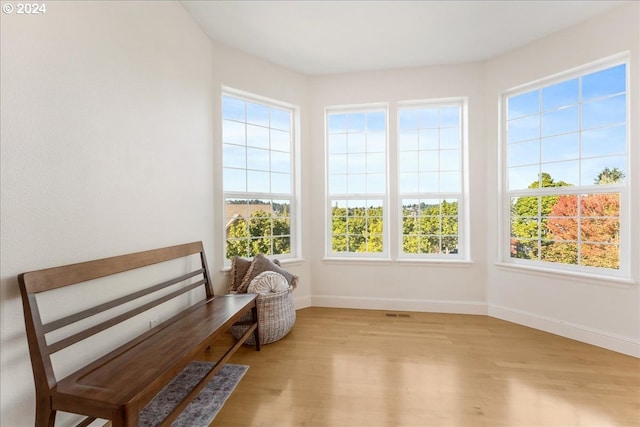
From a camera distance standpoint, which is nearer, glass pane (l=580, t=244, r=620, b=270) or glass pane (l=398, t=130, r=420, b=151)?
glass pane (l=580, t=244, r=620, b=270)

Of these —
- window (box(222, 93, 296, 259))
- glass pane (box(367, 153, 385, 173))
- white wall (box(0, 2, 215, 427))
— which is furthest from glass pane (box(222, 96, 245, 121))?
glass pane (box(367, 153, 385, 173))

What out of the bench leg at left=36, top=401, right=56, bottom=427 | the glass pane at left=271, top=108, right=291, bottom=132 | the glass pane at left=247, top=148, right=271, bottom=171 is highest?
the glass pane at left=271, top=108, right=291, bottom=132

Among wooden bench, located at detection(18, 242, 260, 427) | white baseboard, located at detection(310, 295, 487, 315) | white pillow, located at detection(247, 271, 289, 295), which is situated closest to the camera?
wooden bench, located at detection(18, 242, 260, 427)

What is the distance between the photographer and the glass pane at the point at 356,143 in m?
3.57

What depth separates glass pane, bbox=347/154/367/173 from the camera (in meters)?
3.57

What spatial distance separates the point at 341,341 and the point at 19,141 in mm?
2555

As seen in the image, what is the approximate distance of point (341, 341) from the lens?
8.50 feet

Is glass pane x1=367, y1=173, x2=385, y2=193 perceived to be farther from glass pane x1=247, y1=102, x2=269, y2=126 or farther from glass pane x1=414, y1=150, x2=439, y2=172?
glass pane x1=247, y1=102, x2=269, y2=126

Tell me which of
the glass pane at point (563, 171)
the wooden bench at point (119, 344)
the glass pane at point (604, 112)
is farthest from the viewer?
the glass pane at point (563, 171)

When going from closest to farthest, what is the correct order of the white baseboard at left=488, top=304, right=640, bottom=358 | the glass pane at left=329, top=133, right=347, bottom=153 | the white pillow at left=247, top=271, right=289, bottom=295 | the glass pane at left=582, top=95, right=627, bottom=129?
1. the white baseboard at left=488, top=304, right=640, bottom=358
2. the glass pane at left=582, top=95, right=627, bottom=129
3. the white pillow at left=247, top=271, right=289, bottom=295
4. the glass pane at left=329, top=133, right=347, bottom=153

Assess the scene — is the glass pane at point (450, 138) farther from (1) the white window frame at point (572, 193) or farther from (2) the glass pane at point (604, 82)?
(2) the glass pane at point (604, 82)

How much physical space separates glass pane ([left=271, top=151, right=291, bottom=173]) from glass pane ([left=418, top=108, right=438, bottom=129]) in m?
1.73

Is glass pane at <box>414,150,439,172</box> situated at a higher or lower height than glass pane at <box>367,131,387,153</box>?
lower

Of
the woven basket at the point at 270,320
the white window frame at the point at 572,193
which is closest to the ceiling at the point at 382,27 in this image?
the white window frame at the point at 572,193
